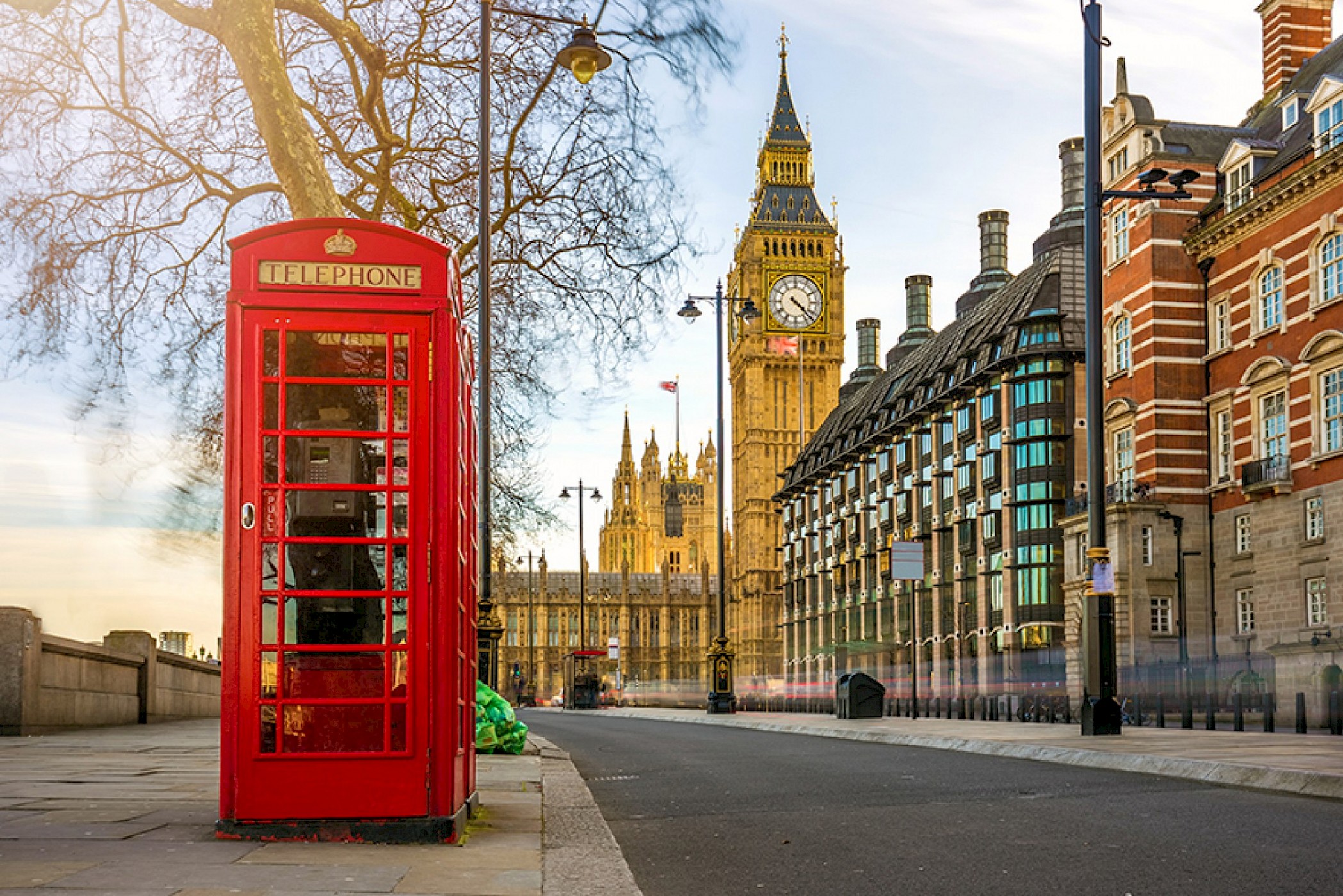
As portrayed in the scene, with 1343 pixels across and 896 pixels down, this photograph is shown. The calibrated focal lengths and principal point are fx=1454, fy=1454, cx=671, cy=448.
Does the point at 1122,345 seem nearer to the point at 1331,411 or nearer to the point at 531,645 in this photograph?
the point at 1331,411

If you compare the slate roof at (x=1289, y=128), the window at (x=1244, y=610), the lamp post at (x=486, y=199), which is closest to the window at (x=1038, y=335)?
the slate roof at (x=1289, y=128)

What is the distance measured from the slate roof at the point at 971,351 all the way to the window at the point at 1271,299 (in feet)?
68.7

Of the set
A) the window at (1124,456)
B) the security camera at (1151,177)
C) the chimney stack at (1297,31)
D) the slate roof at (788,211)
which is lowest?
the window at (1124,456)

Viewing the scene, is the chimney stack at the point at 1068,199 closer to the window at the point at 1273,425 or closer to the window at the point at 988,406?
the window at the point at 988,406

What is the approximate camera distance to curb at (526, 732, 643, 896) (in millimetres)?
6172

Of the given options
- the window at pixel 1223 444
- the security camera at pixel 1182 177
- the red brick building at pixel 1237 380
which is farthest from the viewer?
the window at pixel 1223 444

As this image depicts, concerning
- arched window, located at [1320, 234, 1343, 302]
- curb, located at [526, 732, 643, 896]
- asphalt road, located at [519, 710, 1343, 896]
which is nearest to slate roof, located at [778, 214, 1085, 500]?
arched window, located at [1320, 234, 1343, 302]

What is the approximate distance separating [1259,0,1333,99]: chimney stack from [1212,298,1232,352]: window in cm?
872

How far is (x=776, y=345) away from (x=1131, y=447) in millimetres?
91507

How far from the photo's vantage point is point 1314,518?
130 feet

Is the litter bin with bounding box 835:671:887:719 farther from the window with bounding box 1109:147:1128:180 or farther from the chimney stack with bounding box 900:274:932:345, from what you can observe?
the chimney stack with bounding box 900:274:932:345

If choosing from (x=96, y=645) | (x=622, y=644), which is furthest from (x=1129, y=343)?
(x=622, y=644)

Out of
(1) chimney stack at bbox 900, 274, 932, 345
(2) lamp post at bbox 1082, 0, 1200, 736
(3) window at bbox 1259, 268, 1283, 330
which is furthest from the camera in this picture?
(1) chimney stack at bbox 900, 274, 932, 345

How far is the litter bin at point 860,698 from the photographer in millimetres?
29938
